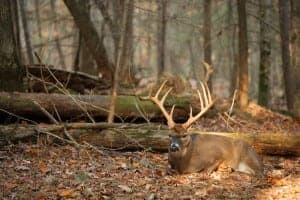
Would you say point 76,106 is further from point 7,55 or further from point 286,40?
point 286,40

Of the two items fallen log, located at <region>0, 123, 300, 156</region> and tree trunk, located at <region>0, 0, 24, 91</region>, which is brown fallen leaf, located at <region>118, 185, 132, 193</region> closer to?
fallen log, located at <region>0, 123, 300, 156</region>

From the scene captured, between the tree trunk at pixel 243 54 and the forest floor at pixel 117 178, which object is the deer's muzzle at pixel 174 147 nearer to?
the forest floor at pixel 117 178

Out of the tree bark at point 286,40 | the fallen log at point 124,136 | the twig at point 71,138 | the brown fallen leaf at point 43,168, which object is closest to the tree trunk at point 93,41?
the tree bark at point 286,40

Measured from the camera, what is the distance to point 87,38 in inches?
587

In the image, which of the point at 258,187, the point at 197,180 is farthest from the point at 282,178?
the point at 197,180

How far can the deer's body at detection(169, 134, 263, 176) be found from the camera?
8.95 m

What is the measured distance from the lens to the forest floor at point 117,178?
7.43 meters

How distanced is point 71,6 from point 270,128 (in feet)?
19.5

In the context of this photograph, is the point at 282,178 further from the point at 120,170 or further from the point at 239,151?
the point at 120,170

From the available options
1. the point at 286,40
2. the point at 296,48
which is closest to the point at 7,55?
the point at 296,48

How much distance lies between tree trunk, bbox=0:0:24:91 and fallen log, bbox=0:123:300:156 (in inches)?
55.9

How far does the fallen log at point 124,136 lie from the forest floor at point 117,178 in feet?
0.49

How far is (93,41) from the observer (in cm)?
1498

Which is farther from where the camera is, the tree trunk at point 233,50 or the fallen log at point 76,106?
the tree trunk at point 233,50
